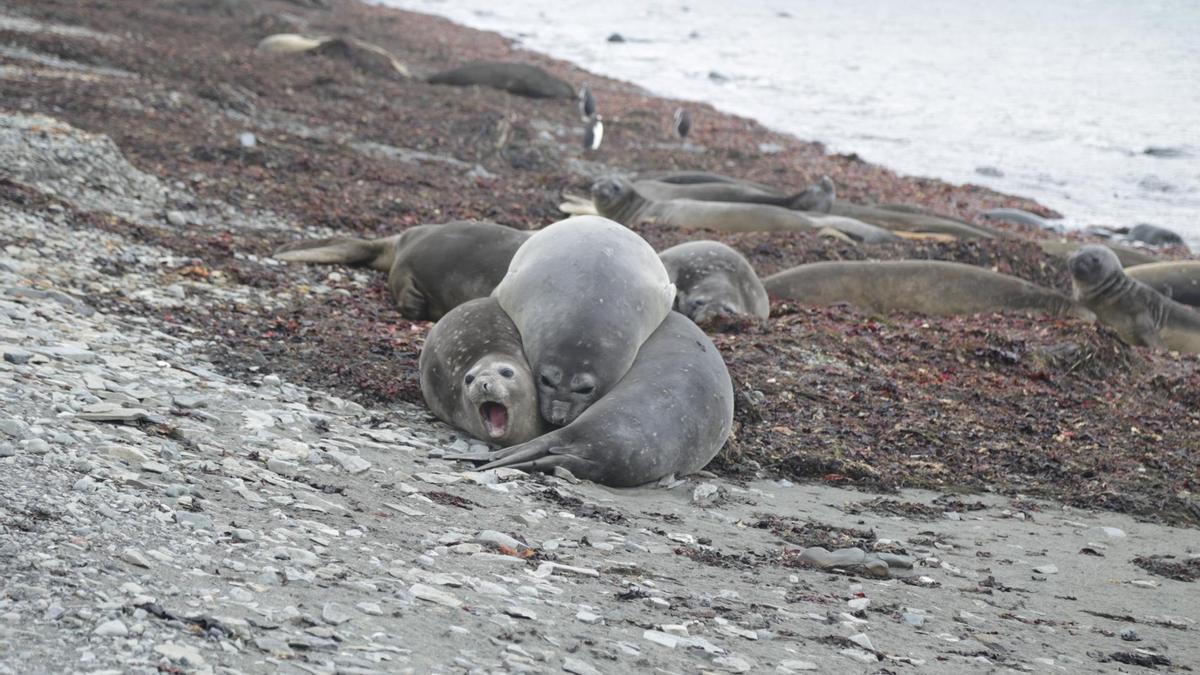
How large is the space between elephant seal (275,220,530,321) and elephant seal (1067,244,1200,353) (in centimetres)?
491

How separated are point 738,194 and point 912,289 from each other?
3685 millimetres

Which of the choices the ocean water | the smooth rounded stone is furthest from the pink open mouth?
the ocean water

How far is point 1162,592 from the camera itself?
176 inches

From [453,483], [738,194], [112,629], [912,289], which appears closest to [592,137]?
[738,194]

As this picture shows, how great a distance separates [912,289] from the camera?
9.59 metres

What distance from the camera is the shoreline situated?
10.1 ft

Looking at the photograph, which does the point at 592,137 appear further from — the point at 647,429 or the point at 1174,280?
the point at 647,429

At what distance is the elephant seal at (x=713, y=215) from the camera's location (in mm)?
11789

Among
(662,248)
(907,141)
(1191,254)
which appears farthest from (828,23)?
(662,248)

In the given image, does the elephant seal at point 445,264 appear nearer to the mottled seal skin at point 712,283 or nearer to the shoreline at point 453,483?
the shoreline at point 453,483

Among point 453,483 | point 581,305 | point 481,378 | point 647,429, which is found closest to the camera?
point 453,483

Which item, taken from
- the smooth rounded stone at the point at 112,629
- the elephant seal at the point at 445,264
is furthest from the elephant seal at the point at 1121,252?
the smooth rounded stone at the point at 112,629

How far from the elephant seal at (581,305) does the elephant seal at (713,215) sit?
17.7 ft

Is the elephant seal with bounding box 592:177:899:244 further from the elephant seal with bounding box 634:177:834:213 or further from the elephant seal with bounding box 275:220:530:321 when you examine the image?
the elephant seal with bounding box 275:220:530:321
